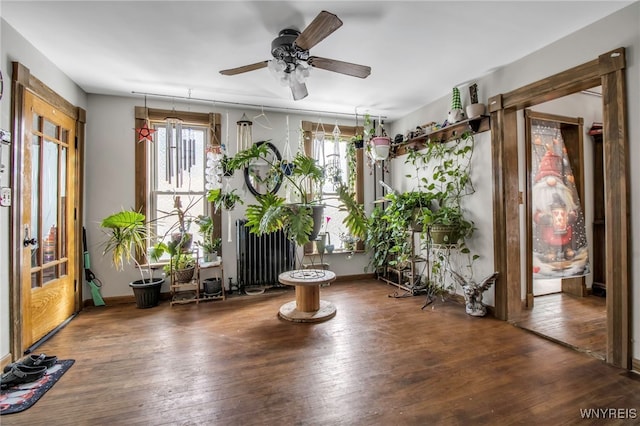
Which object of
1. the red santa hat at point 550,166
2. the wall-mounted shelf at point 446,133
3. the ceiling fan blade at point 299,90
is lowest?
the red santa hat at point 550,166

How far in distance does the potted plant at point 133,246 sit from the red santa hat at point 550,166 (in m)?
4.65

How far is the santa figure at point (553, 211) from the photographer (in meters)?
3.42

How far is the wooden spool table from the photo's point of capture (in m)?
2.97

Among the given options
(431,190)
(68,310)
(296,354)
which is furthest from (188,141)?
(431,190)

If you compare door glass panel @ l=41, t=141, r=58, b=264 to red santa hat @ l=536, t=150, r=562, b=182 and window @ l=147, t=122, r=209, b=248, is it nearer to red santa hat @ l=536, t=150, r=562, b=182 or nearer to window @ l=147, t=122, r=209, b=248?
window @ l=147, t=122, r=209, b=248

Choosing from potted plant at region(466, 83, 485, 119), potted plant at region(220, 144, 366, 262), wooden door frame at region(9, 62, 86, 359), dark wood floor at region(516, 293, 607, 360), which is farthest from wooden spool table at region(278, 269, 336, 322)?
potted plant at region(466, 83, 485, 119)

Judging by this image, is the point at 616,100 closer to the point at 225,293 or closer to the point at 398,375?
the point at 398,375

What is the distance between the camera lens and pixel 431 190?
3922mm

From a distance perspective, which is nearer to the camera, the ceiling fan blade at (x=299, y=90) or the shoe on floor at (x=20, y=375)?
the shoe on floor at (x=20, y=375)

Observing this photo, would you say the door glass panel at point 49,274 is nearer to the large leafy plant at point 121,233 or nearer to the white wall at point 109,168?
the large leafy plant at point 121,233

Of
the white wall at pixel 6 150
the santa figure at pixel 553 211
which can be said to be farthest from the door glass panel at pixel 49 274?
the santa figure at pixel 553 211

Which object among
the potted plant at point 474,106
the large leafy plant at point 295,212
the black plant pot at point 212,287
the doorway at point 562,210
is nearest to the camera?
the large leafy plant at point 295,212

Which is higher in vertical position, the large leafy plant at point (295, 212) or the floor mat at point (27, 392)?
the large leafy plant at point (295, 212)

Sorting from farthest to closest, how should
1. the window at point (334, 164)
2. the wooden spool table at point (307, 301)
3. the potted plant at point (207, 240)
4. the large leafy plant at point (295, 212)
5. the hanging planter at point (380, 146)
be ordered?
the window at point (334, 164), the hanging planter at point (380, 146), the potted plant at point (207, 240), the wooden spool table at point (307, 301), the large leafy plant at point (295, 212)
